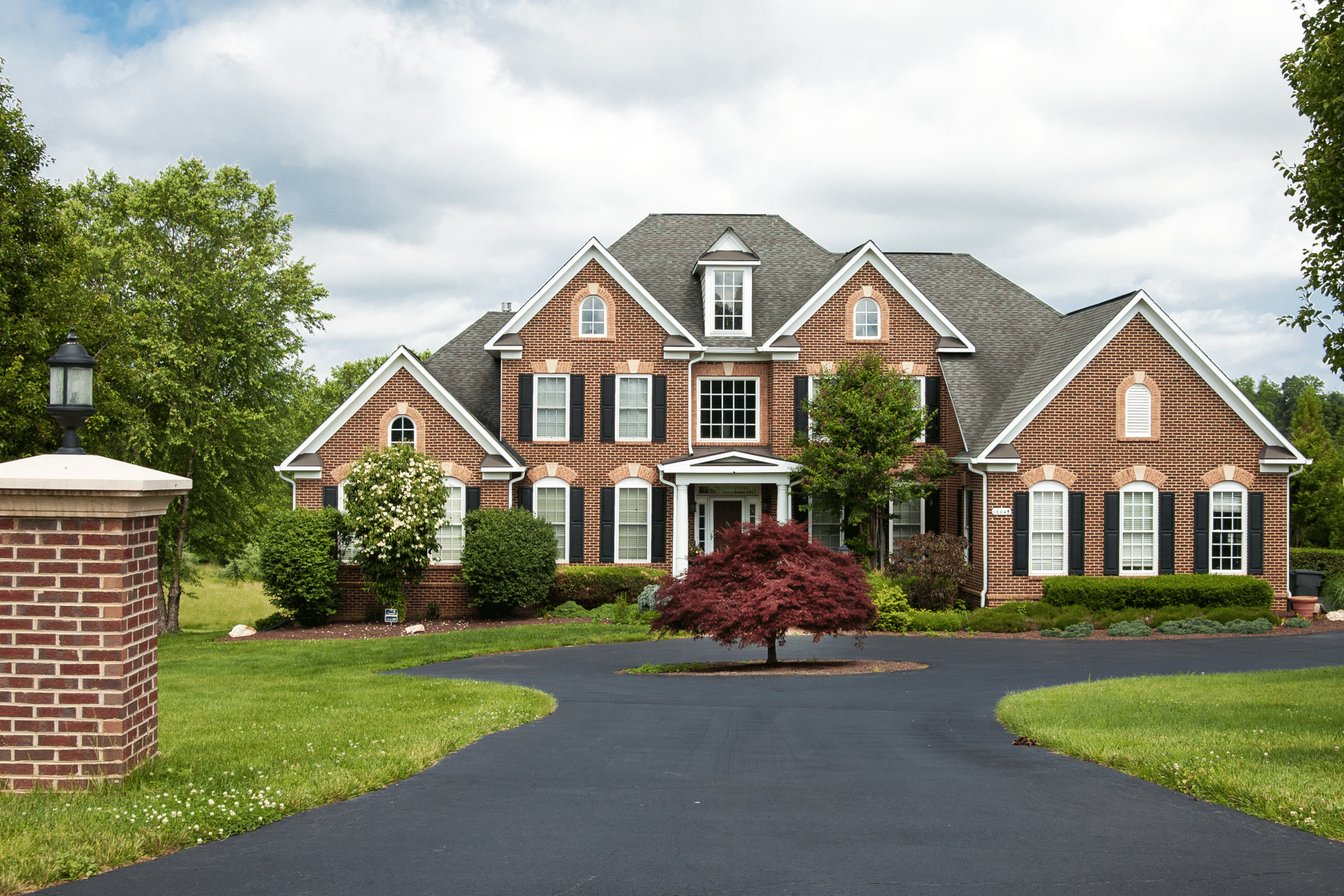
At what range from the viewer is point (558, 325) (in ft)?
94.0

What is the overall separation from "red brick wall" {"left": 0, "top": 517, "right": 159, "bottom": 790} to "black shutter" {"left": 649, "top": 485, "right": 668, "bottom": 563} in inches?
843

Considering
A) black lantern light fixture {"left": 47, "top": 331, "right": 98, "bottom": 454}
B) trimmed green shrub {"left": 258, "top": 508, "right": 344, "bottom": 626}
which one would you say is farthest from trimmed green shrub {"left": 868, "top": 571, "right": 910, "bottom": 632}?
black lantern light fixture {"left": 47, "top": 331, "right": 98, "bottom": 454}

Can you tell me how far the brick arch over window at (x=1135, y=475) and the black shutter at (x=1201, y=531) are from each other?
46.4 inches

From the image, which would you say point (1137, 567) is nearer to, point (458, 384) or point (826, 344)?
point (826, 344)

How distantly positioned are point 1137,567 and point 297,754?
2264 centimetres

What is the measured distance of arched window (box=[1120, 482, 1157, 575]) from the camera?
26047 mm

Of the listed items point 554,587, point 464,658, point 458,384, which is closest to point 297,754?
point 464,658

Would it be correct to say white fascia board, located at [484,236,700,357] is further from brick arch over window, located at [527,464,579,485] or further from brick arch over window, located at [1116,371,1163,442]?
brick arch over window, located at [1116,371,1163,442]

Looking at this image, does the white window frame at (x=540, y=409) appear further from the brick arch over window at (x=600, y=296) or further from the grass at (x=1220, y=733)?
the grass at (x=1220, y=733)

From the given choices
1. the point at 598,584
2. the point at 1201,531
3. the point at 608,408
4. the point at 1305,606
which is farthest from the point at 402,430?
the point at 1305,606

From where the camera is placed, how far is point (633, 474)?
93.7 ft

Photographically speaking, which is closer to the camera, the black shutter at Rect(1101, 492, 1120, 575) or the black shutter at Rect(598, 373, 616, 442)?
Result: the black shutter at Rect(1101, 492, 1120, 575)

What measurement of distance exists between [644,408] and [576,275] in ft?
13.5

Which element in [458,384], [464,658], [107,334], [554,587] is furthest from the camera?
[458,384]
